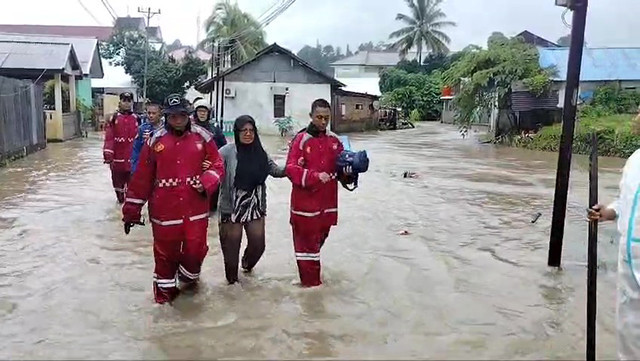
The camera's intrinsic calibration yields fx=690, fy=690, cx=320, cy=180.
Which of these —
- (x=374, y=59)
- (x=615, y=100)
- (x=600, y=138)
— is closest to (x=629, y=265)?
(x=600, y=138)

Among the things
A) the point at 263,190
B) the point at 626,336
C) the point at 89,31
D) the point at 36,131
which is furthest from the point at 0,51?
the point at 89,31

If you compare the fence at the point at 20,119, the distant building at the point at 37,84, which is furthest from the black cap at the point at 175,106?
the distant building at the point at 37,84

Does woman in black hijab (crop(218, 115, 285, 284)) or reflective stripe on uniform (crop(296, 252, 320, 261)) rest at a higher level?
woman in black hijab (crop(218, 115, 285, 284))

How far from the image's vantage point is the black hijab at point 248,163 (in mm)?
6078

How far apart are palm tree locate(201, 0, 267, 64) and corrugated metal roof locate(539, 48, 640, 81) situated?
19596 millimetres

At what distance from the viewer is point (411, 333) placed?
16.9 ft

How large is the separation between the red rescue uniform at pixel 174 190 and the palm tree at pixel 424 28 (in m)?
58.7

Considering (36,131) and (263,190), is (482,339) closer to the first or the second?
(263,190)

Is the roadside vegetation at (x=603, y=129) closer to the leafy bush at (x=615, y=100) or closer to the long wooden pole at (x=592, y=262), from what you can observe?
the leafy bush at (x=615, y=100)

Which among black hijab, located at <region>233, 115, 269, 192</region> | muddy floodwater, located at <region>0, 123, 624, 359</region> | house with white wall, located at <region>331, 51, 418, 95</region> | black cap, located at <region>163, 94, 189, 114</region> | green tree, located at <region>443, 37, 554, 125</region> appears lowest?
muddy floodwater, located at <region>0, 123, 624, 359</region>

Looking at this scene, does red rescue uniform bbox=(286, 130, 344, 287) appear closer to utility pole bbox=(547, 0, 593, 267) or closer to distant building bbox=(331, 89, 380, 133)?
utility pole bbox=(547, 0, 593, 267)

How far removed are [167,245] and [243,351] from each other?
3.82ft

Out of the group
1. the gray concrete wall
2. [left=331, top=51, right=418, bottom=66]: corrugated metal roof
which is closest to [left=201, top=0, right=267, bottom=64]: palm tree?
the gray concrete wall

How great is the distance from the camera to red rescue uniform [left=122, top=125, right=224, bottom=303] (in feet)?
17.5
